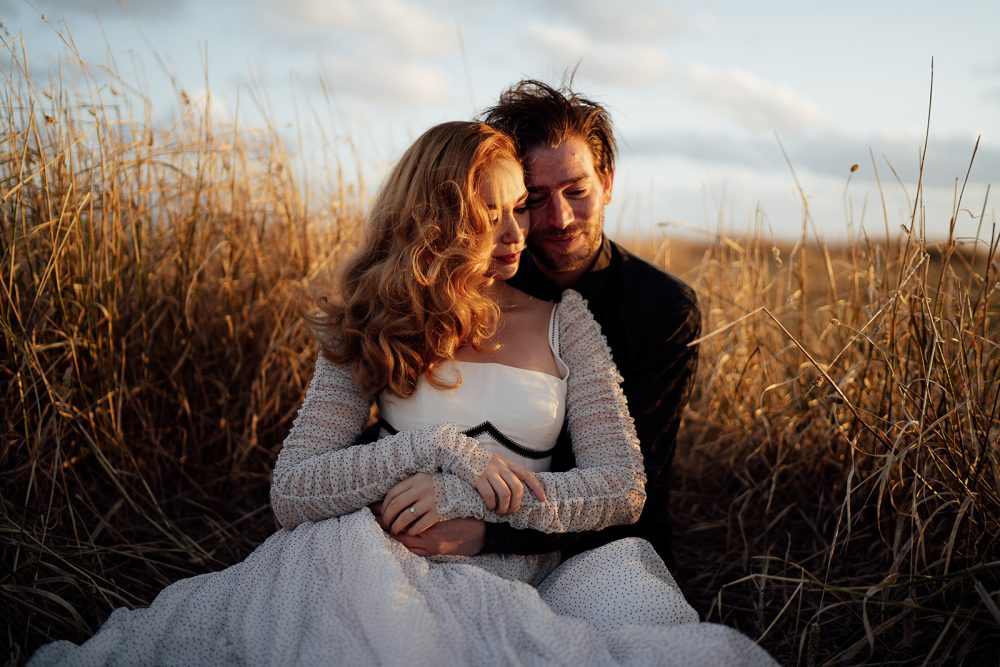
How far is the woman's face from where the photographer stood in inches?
89.7

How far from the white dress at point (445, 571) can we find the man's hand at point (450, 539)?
32mm

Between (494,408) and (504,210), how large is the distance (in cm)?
58

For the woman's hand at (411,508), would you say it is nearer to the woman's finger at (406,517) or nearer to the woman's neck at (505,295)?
the woman's finger at (406,517)

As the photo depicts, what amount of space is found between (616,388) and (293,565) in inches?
39.7

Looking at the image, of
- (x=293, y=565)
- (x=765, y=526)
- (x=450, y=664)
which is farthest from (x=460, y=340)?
(x=765, y=526)

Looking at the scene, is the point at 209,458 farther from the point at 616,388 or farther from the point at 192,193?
the point at 616,388

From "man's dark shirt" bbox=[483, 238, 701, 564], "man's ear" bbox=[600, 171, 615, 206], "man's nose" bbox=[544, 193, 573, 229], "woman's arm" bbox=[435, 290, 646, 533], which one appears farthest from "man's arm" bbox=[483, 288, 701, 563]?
"man's ear" bbox=[600, 171, 615, 206]

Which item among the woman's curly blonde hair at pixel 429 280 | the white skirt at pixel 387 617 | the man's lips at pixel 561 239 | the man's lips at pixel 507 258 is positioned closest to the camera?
the white skirt at pixel 387 617

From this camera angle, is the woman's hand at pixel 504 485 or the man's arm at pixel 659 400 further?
the man's arm at pixel 659 400

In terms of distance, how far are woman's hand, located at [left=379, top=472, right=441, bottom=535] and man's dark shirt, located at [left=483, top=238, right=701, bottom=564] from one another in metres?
0.55

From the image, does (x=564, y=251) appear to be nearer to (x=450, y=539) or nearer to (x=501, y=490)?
(x=501, y=490)

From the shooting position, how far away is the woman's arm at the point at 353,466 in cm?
207

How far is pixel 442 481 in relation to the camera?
2.06 meters

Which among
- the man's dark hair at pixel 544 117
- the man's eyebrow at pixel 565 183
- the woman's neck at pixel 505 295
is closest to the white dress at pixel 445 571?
the woman's neck at pixel 505 295
